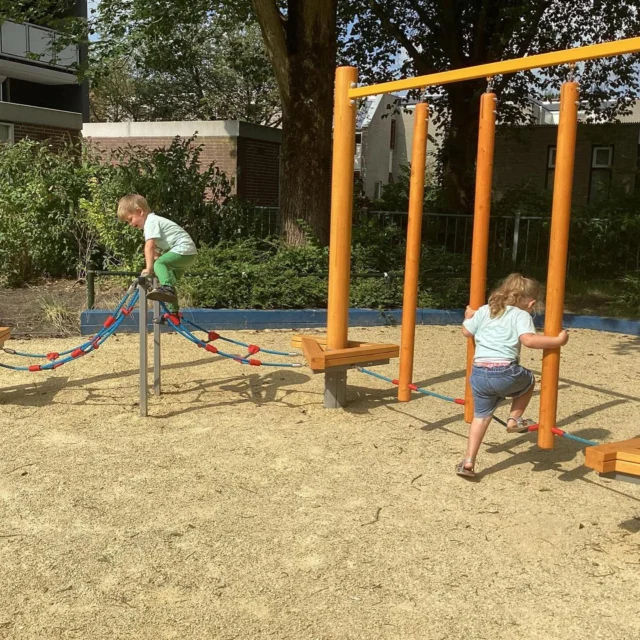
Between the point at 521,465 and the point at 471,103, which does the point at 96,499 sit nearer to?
the point at 521,465

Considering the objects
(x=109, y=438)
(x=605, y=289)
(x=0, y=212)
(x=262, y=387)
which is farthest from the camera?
(x=605, y=289)

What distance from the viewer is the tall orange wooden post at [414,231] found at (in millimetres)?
4992

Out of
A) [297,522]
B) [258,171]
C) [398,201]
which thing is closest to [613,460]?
[297,522]

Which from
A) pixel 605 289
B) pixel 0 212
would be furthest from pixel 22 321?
pixel 605 289

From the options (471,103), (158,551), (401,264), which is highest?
(471,103)

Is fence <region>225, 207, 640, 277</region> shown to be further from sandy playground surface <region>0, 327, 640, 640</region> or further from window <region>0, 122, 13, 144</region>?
sandy playground surface <region>0, 327, 640, 640</region>

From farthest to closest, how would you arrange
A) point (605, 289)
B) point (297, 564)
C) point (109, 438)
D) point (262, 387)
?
1. point (605, 289)
2. point (262, 387)
3. point (109, 438)
4. point (297, 564)

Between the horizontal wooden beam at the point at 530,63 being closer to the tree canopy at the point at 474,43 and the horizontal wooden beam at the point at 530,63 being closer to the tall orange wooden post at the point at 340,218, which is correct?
the tall orange wooden post at the point at 340,218

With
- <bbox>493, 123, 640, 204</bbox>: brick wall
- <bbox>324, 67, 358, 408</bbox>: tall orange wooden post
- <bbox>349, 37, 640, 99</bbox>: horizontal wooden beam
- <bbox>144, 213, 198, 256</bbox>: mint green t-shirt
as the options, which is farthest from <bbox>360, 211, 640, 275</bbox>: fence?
<bbox>493, 123, 640, 204</bbox>: brick wall

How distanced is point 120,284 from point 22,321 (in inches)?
62.6

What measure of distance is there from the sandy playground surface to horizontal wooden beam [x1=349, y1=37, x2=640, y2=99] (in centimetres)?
229

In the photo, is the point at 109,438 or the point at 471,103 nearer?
the point at 109,438

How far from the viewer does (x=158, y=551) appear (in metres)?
3.38

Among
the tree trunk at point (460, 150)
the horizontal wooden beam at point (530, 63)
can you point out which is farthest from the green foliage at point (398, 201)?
the horizontal wooden beam at point (530, 63)
